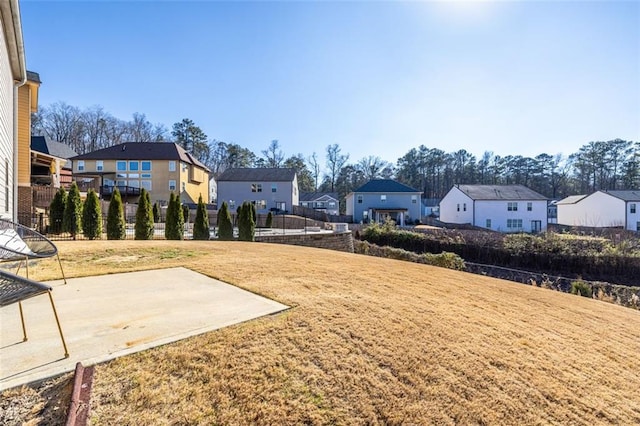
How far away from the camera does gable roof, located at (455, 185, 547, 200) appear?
111ft

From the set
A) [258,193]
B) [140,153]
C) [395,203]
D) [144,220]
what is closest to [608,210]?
[395,203]

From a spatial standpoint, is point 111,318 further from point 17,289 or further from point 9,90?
point 9,90

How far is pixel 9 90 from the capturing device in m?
7.64

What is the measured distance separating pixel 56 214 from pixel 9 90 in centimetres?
628

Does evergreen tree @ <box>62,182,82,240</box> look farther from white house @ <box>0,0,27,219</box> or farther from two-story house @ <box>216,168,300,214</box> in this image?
two-story house @ <box>216,168,300,214</box>

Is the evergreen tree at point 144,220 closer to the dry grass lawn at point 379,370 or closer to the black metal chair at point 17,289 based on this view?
the dry grass lawn at point 379,370

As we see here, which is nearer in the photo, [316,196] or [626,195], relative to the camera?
[626,195]

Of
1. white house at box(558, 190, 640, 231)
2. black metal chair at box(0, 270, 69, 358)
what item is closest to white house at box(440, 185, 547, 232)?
white house at box(558, 190, 640, 231)

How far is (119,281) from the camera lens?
4.69 meters

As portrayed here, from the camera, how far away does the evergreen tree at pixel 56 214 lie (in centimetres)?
1227

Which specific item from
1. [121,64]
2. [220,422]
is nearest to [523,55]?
[220,422]

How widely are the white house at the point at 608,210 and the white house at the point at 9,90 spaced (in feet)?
154

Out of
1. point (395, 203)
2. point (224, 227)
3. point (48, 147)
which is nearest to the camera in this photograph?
point (224, 227)

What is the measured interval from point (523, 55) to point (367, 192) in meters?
28.3
